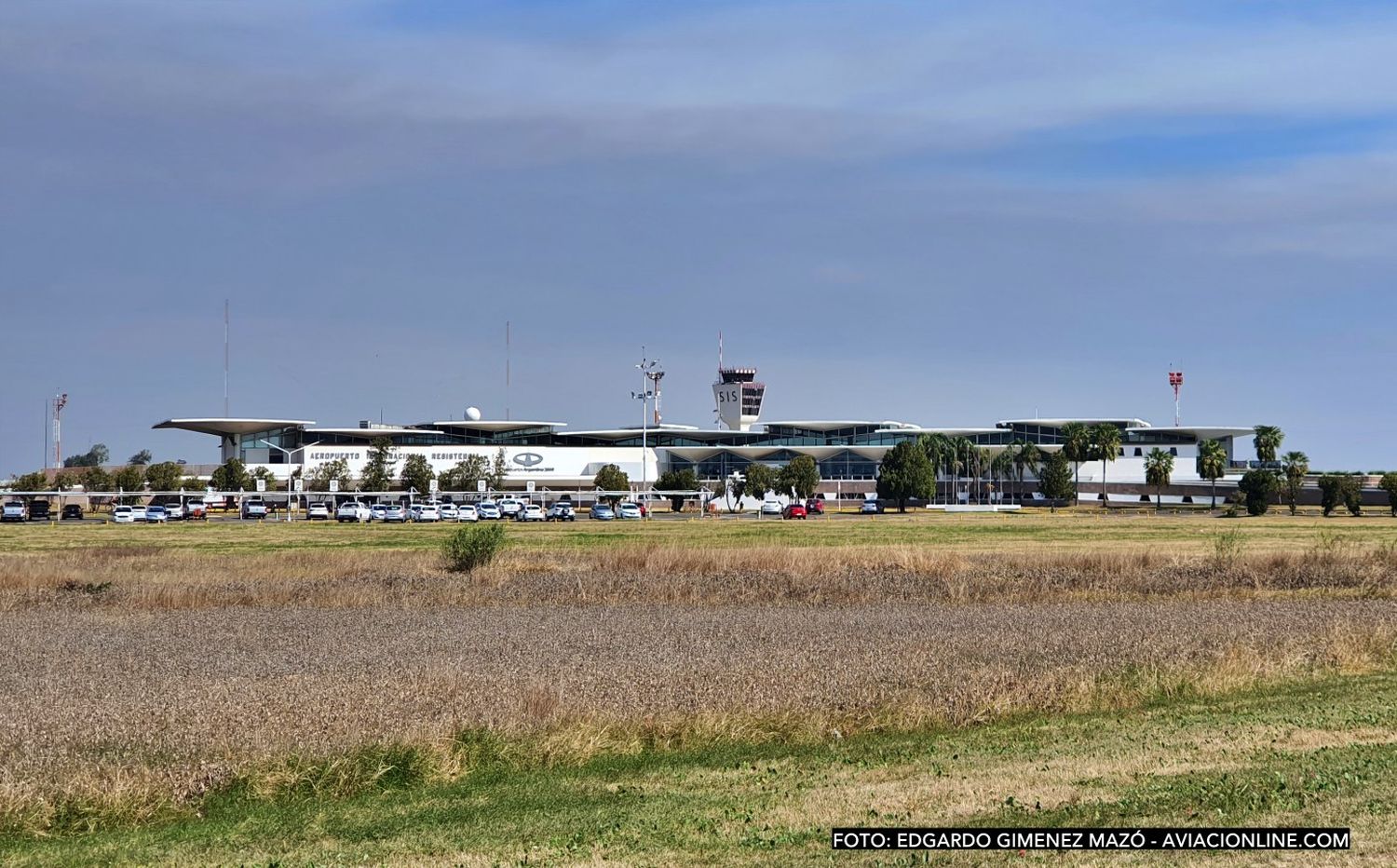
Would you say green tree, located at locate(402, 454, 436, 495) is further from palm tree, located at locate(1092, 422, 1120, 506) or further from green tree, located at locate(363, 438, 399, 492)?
palm tree, located at locate(1092, 422, 1120, 506)

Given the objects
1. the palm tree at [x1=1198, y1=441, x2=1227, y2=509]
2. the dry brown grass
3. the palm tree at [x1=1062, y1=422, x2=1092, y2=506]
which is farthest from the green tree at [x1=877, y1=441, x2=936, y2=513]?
the dry brown grass

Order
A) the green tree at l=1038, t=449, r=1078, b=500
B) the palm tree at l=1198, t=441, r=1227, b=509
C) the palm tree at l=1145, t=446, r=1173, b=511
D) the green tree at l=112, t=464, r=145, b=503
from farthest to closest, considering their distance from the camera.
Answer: the palm tree at l=1198, t=441, r=1227, b=509 → the palm tree at l=1145, t=446, r=1173, b=511 → the green tree at l=1038, t=449, r=1078, b=500 → the green tree at l=112, t=464, r=145, b=503

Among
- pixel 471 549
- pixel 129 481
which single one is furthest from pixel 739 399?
pixel 471 549

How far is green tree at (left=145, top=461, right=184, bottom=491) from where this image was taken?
126 meters

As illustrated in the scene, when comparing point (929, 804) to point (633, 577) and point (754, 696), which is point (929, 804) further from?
point (633, 577)

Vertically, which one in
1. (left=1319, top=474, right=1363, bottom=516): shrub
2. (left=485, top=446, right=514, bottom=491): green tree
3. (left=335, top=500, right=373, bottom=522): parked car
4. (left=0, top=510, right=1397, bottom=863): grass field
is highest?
(left=485, top=446, right=514, bottom=491): green tree

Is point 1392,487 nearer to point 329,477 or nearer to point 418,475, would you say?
point 418,475

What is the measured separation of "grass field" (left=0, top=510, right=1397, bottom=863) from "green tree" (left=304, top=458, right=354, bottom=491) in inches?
3617

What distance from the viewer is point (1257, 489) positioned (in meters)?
110

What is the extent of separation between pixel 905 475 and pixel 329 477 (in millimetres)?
55301

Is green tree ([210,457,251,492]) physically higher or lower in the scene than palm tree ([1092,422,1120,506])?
lower

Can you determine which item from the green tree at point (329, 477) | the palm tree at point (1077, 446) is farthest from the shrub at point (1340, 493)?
the green tree at point (329, 477)

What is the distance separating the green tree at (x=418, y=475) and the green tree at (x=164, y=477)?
21102 mm

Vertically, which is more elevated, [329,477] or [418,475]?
[418,475]
